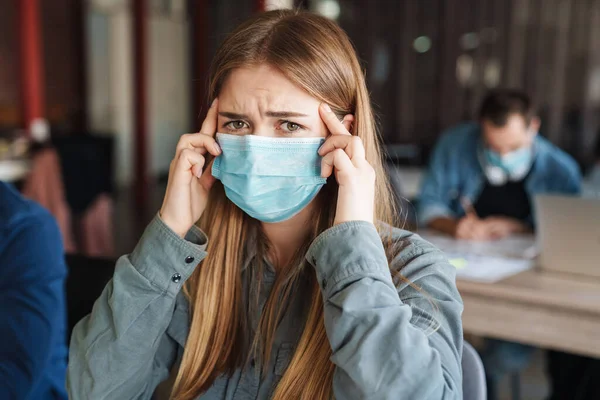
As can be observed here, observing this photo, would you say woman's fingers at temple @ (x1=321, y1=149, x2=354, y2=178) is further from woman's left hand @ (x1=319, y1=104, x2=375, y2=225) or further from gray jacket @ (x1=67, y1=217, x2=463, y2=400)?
gray jacket @ (x1=67, y1=217, x2=463, y2=400)

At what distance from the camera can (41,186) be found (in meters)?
4.35

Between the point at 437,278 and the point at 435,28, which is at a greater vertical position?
the point at 435,28

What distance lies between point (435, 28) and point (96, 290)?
449 cm

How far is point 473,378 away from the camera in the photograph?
1.22m

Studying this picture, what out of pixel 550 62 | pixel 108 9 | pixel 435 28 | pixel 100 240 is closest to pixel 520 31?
pixel 550 62

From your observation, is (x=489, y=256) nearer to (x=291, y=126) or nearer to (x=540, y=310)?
(x=540, y=310)

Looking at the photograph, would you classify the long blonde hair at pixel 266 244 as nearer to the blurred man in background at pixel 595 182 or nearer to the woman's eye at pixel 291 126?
the woman's eye at pixel 291 126

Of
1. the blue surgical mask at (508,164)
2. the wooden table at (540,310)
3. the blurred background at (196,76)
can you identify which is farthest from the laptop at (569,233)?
the blurred background at (196,76)

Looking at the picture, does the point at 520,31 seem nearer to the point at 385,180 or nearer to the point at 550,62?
the point at 550,62

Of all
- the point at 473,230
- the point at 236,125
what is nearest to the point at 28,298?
the point at 236,125

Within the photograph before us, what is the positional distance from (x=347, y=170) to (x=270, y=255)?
0.30 m

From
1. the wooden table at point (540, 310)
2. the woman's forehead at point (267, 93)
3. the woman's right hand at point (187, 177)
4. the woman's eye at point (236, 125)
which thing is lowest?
the wooden table at point (540, 310)

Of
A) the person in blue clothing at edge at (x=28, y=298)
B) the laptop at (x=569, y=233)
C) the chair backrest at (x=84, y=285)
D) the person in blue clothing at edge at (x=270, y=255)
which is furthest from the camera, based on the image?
the laptop at (x=569, y=233)

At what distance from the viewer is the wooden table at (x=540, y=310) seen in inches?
79.0
